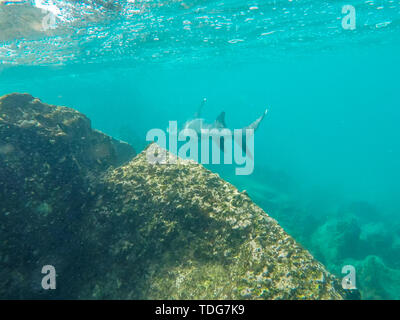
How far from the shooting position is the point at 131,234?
3.93 metres

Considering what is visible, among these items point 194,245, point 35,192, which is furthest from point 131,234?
point 35,192

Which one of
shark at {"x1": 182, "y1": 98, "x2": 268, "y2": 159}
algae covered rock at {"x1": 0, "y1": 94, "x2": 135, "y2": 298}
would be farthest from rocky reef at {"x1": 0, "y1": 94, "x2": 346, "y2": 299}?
shark at {"x1": 182, "y1": 98, "x2": 268, "y2": 159}

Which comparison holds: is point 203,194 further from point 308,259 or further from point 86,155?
point 86,155

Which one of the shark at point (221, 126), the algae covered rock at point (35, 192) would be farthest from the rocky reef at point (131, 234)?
the shark at point (221, 126)

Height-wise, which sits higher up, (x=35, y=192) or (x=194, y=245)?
(x=35, y=192)

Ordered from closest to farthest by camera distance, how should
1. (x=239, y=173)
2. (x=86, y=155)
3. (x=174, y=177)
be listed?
(x=174, y=177), (x=86, y=155), (x=239, y=173)

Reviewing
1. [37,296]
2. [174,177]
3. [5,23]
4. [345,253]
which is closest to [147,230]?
[174,177]

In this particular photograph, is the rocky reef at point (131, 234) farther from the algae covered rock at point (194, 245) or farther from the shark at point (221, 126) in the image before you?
the shark at point (221, 126)

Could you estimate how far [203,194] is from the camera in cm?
424

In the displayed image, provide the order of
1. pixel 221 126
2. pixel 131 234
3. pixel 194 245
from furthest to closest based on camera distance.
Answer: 1. pixel 221 126
2. pixel 131 234
3. pixel 194 245

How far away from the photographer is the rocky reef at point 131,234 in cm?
328

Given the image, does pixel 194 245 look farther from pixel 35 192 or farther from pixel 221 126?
pixel 221 126

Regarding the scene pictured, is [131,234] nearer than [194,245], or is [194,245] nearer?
[194,245]
